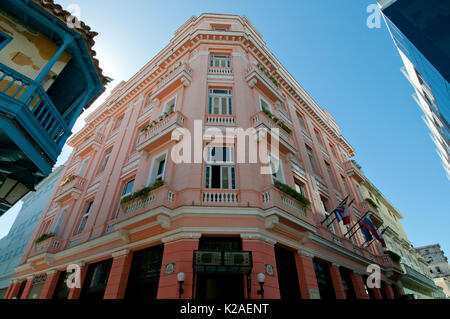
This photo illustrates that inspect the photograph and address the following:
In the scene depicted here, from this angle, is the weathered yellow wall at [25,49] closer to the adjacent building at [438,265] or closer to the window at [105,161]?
the window at [105,161]

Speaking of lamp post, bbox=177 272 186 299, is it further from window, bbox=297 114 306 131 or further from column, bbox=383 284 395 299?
column, bbox=383 284 395 299

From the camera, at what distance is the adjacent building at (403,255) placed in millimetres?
19125

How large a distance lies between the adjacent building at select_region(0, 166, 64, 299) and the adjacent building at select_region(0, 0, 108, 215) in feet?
63.5

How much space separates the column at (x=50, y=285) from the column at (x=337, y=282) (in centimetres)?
1471

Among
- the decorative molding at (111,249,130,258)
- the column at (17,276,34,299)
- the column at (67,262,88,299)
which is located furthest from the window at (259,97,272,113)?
the column at (17,276,34,299)

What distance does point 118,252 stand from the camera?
9883 mm

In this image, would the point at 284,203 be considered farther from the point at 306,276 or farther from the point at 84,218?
the point at 84,218

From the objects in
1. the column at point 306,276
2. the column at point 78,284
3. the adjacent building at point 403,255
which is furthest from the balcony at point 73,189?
the adjacent building at point 403,255

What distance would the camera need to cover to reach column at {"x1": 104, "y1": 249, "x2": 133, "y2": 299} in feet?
29.2

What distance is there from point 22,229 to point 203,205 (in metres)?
28.3

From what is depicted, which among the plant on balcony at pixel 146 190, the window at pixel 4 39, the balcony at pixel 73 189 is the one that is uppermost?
the balcony at pixel 73 189

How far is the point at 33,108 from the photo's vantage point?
6.14 metres

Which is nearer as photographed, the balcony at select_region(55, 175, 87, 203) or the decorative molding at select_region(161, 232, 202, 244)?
the decorative molding at select_region(161, 232, 202, 244)
